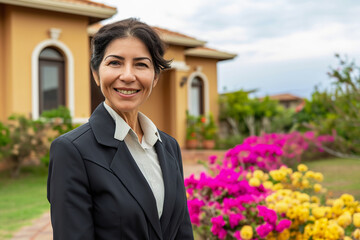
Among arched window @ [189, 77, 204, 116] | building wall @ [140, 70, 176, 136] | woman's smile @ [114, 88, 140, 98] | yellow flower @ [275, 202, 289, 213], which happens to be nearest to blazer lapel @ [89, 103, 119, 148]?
woman's smile @ [114, 88, 140, 98]

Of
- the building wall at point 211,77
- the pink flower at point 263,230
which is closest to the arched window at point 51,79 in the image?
the building wall at point 211,77

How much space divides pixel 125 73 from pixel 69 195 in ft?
1.62

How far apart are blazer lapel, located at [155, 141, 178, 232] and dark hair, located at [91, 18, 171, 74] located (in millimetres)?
384

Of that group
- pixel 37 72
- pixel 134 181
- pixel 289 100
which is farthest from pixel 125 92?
pixel 289 100

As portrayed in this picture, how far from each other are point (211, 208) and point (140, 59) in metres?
2.07

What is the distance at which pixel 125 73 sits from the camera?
57.3 inches

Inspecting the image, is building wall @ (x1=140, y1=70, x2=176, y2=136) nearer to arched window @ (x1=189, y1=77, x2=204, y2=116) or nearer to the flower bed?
arched window @ (x1=189, y1=77, x2=204, y2=116)

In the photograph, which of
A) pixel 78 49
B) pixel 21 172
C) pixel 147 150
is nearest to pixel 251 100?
pixel 78 49

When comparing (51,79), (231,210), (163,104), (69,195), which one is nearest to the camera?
(69,195)

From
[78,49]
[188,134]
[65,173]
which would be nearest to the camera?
[65,173]

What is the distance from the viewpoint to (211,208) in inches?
128

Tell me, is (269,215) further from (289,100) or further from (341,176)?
(289,100)

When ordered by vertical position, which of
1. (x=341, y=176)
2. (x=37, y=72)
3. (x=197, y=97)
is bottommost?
(x=341, y=176)

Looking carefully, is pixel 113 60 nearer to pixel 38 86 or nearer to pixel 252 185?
pixel 252 185
